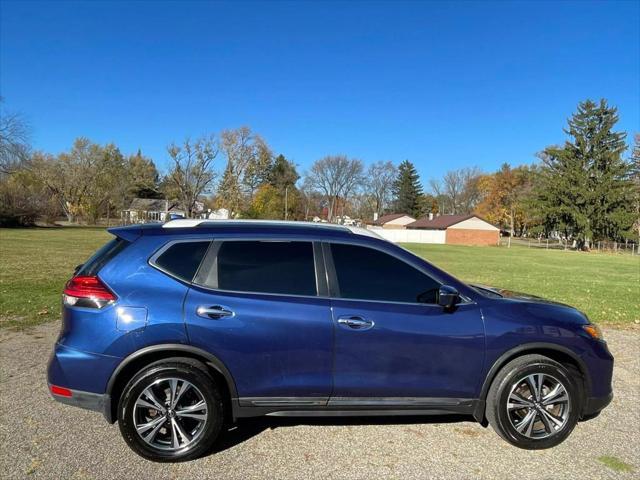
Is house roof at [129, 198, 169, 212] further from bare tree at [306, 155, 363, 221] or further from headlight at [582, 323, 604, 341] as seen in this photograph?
headlight at [582, 323, 604, 341]

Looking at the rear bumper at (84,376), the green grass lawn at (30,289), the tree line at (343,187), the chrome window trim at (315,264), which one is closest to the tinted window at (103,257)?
the chrome window trim at (315,264)

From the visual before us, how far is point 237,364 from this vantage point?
3275 mm

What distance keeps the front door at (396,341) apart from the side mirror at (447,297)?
0.21 ft

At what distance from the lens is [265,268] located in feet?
11.5

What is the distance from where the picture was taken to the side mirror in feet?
11.3

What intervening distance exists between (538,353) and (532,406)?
0.43 metres

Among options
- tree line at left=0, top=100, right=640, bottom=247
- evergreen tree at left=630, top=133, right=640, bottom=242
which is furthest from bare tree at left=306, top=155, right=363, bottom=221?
evergreen tree at left=630, top=133, right=640, bottom=242

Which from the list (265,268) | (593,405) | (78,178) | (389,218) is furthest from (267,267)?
(389,218)

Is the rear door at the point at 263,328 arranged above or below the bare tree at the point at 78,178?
below

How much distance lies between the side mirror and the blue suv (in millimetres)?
13

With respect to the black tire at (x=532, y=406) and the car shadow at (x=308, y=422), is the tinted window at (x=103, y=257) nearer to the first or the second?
the car shadow at (x=308, y=422)

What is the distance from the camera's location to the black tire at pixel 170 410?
322cm

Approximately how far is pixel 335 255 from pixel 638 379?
4.43m

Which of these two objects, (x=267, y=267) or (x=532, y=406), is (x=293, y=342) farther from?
(x=532, y=406)
